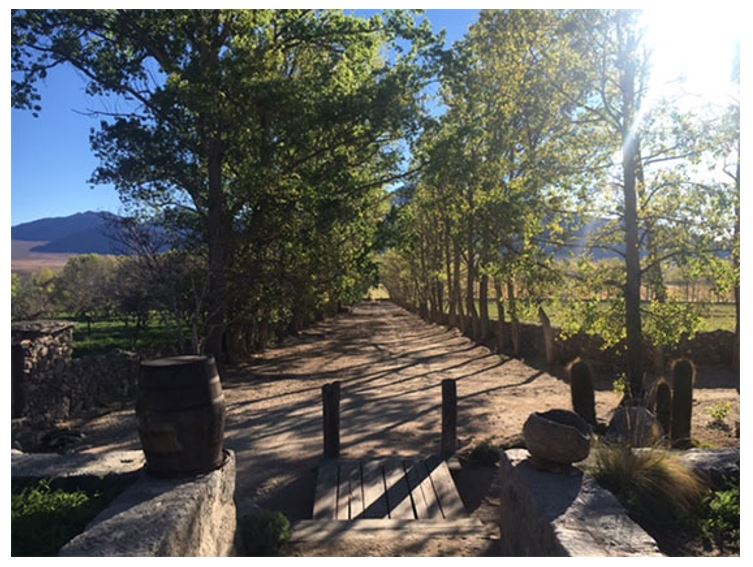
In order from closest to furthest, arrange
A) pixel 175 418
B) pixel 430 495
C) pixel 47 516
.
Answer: pixel 47 516 < pixel 175 418 < pixel 430 495

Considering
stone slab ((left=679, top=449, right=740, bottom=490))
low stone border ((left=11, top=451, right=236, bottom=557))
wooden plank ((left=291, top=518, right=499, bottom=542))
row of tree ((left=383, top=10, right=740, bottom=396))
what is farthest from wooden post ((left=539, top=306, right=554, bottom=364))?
low stone border ((left=11, top=451, right=236, bottom=557))

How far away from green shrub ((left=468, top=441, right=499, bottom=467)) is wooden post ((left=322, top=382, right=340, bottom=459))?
1.92 m

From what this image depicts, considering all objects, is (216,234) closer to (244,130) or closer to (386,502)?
(244,130)

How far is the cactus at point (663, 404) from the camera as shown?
9.02m

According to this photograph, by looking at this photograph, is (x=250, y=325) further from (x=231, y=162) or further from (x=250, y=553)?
(x=250, y=553)

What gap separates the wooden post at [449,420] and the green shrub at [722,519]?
3847 mm

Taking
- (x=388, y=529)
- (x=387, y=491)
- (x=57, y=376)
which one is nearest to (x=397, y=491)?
(x=387, y=491)

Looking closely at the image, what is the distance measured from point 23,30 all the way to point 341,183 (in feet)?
27.6

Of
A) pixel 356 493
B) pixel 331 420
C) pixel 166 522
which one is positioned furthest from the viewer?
pixel 331 420

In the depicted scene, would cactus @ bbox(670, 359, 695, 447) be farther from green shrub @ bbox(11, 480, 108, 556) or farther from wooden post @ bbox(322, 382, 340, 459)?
green shrub @ bbox(11, 480, 108, 556)

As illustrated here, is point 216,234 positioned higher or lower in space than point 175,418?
higher

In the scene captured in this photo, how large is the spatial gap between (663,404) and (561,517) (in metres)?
6.52

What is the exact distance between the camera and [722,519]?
4.30m

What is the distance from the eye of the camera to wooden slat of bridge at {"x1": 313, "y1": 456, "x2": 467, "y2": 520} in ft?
19.6
